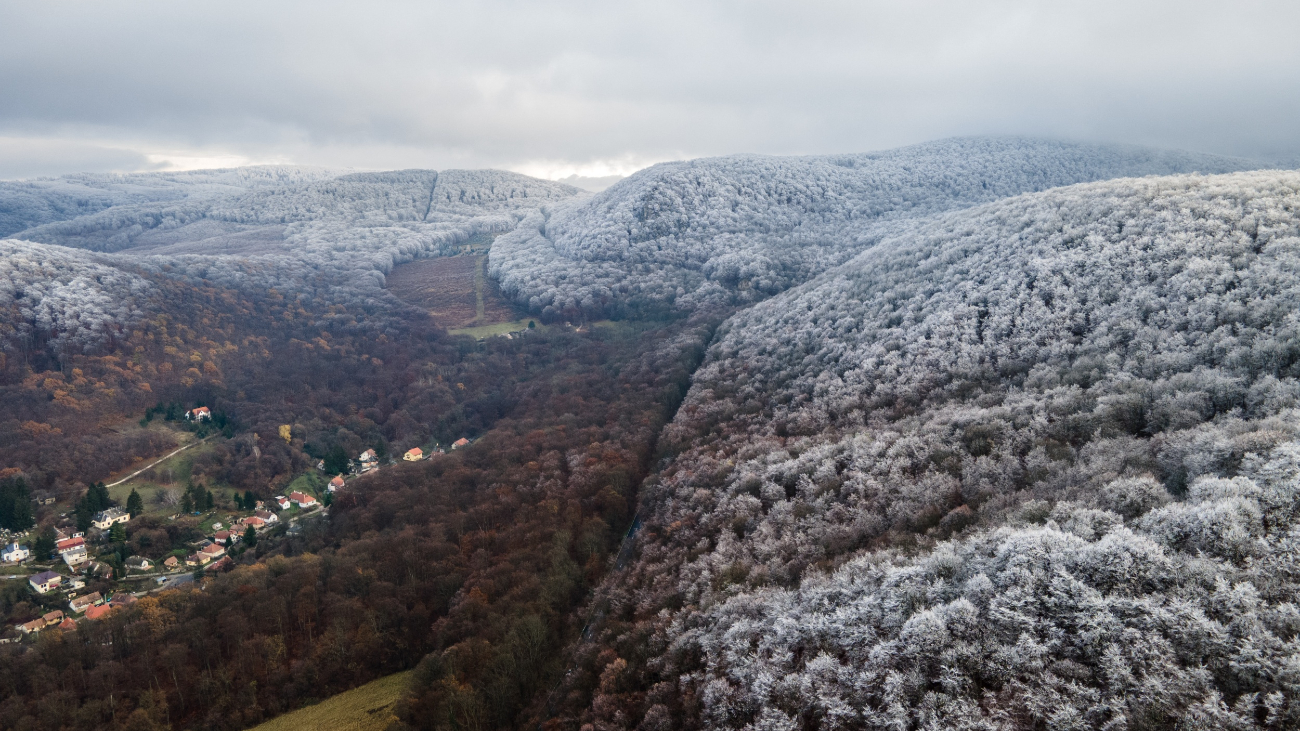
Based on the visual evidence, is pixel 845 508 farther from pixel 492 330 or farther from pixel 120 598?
pixel 492 330

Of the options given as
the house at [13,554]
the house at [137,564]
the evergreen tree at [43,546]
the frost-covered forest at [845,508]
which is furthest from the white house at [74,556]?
the frost-covered forest at [845,508]

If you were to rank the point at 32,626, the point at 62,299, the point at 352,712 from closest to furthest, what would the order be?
the point at 352,712, the point at 32,626, the point at 62,299

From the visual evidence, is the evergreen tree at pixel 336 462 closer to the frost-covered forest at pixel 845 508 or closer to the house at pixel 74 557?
the frost-covered forest at pixel 845 508

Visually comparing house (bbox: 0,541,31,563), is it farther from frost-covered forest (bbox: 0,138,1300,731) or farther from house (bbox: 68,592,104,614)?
house (bbox: 68,592,104,614)

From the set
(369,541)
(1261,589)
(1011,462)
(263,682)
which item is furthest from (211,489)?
(1261,589)

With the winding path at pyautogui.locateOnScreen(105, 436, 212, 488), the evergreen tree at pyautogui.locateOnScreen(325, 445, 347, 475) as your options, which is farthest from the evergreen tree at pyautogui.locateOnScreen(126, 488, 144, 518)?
the evergreen tree at pyautogui.locateOnScreen(325, 445, 347, 475)

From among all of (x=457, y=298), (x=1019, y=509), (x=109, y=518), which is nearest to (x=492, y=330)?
(x=457, y=298)

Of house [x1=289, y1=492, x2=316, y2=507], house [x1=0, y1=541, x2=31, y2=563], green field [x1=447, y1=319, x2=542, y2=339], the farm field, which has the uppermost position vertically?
the farm field
